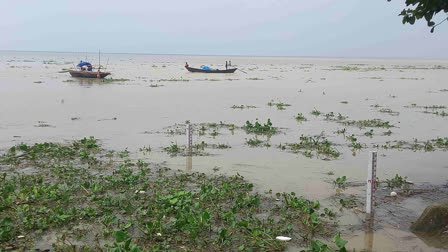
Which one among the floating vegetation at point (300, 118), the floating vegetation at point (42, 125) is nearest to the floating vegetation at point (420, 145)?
the floating vegetation at point (300, 118)

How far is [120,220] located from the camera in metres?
6.50

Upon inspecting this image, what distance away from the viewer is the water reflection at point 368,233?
5.85 metres

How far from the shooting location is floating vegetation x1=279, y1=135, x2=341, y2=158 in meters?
11.5

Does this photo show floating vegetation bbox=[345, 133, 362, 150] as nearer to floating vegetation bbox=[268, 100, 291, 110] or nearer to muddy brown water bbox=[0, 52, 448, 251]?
muddy brown water bbox=[0, 52, 448, 251]

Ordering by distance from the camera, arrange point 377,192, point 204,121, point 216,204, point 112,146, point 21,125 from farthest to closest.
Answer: point 204,121 → point 21,125 → point 112,146 → point 377,192 → point 216,204

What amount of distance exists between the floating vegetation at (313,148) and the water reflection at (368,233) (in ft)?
14.9

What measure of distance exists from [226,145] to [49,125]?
783cm

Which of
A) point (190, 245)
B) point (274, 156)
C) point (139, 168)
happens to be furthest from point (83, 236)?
point (274, 156)

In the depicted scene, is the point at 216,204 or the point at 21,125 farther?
the point at 21,125

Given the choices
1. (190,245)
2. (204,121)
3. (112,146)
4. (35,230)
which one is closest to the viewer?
(190,245)

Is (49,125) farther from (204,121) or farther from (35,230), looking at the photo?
(35,230)

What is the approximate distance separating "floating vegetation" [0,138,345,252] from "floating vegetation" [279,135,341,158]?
3.26 metres

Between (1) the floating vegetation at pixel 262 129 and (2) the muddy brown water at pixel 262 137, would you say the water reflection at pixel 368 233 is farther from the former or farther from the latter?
(1) the floating vegetation at pixel 262 129

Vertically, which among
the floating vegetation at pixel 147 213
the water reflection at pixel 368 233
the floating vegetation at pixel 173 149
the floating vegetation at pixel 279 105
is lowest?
the water reflection at pixel 368 233
